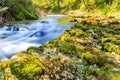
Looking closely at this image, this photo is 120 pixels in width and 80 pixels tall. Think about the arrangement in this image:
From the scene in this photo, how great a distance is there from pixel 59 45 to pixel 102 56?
8.91 ft

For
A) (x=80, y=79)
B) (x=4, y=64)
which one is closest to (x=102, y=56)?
(x=80, y=79)

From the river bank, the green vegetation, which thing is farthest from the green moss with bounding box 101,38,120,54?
the green vegetation

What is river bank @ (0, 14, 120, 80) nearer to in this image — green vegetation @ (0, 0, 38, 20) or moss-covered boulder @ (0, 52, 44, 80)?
moss-covered boulder @ (0, 52, 44, 80)

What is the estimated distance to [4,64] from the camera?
9242 millimetres

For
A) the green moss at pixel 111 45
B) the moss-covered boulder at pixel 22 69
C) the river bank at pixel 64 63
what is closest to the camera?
the moss-covered boulder at pixel 22 69

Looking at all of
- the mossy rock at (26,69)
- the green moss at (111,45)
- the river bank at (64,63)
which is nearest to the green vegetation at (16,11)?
the green moss at (111,45)

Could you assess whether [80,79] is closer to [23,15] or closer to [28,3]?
[23,15]

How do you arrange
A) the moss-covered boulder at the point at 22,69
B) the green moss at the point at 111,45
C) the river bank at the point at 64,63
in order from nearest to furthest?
A: the moss-covered boulder at the point at 22,69 → the river bank at the point at 64,63 → the green moss at the point at 111,45

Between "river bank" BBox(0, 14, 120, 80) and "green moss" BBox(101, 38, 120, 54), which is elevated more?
"river bank" BBox(0, 14, 120, 80)

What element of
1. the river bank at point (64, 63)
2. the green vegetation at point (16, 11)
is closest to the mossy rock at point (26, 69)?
the river bank at point (64, 63)

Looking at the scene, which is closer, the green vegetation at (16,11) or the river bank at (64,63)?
the river bank at (64,63)

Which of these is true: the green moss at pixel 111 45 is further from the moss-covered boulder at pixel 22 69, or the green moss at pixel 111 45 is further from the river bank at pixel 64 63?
the moss-covered boulder at pixel 22 69

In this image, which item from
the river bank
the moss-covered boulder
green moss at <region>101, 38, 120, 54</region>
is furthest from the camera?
green moss at <region>101, 38, 120, 54</region>

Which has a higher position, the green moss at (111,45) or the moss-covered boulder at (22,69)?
the moss-covered boulder at (22,69)
